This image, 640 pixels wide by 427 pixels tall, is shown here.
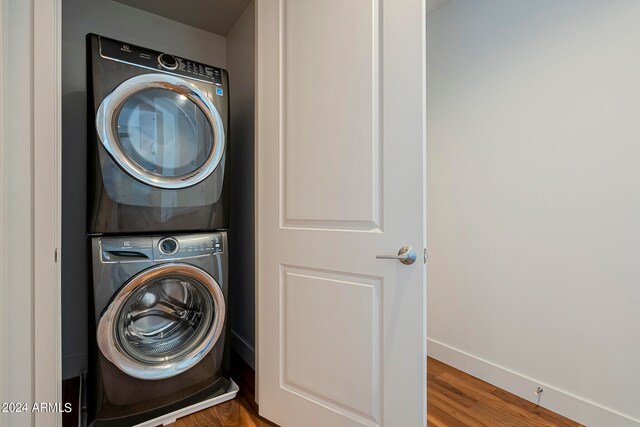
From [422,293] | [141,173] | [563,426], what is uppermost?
[141,173]

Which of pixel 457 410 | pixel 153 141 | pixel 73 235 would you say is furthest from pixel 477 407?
pixel 73 235

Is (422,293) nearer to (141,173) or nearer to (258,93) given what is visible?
(258,93)

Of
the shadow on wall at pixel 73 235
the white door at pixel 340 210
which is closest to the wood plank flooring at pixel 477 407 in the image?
the white door at pixel 340 210

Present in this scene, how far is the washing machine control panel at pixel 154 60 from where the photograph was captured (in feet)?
4.35

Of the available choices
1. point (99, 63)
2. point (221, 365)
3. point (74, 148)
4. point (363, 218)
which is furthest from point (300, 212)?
point (74, 148)

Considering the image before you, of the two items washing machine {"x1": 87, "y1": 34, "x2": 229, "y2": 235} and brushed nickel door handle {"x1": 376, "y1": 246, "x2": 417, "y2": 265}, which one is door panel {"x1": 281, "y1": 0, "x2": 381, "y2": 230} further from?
washing machine {"x1": 87, "y1": 34, "x2": 229, "y2": 235}

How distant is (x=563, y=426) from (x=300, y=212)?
1.67 meters

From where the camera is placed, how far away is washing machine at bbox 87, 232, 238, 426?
128cm

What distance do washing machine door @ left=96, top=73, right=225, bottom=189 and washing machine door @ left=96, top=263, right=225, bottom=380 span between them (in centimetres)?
48

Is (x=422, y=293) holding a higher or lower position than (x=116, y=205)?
lower

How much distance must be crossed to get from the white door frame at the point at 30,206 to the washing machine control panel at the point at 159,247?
10.5 inches

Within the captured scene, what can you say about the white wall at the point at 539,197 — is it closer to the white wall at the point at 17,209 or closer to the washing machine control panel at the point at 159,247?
the washing machine control panel at the point at 159,247

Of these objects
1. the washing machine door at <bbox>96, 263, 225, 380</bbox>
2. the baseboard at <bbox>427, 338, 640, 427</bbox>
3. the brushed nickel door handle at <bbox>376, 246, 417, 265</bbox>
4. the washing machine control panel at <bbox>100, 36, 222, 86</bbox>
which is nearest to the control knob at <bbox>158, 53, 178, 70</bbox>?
the washing machine control panel at <bbox>100, 36, 222, 86</bbox>

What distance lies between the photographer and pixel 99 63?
50.8 inches
